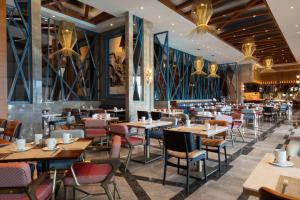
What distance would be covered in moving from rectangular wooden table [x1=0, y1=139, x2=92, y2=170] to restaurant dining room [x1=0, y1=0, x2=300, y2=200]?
0.04ft

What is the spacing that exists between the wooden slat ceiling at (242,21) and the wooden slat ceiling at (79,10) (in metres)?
3.36

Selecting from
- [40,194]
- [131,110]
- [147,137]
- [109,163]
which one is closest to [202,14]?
[147,137]

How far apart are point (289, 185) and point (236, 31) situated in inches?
471

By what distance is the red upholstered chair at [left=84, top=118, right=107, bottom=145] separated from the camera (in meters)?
5.46

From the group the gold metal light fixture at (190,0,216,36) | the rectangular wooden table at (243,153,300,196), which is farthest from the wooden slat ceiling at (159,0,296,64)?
the rectangular wooden table at (243,153,300,196)

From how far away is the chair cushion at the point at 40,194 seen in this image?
1845mm

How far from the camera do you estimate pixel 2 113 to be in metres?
6.01

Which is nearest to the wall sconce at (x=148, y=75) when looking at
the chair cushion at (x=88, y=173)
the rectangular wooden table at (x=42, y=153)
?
the rectangular wooden table at (x=42, y=153)

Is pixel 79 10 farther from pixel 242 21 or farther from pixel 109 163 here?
pixel 109 163

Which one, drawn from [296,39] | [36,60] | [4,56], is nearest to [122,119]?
[36,60]

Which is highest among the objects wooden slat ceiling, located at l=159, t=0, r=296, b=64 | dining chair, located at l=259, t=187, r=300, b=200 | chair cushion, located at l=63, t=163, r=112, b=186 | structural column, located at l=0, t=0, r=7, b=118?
wooden slat ceiling, located at l=159, t=0, r=296, b=64

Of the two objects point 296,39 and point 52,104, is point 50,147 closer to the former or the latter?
point 52,104

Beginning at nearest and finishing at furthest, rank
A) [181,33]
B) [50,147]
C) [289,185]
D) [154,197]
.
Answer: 1. [289,185]
2. [50,147]
3. [154,197]
4. [181,33]

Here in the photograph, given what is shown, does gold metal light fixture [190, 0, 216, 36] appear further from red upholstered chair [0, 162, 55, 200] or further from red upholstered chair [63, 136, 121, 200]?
red upholstered chair [0, 162, 55, 200]
